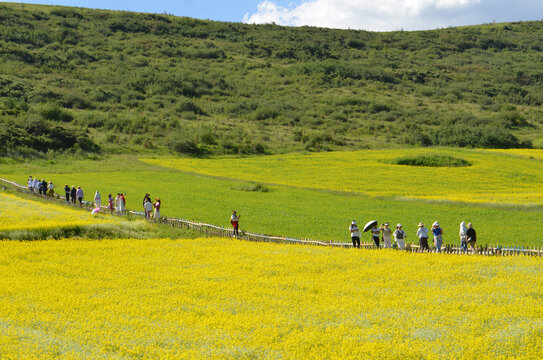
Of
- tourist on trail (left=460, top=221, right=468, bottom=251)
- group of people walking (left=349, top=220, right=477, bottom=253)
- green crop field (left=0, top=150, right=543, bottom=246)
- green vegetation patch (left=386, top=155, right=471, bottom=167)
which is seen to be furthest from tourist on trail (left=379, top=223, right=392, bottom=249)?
green vegetation patch (left=386, top=155, right=471, bottom=167)

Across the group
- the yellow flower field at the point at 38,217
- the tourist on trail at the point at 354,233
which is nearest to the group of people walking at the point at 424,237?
the tourist on trail at the point at 354,233

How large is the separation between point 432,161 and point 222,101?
85.5 meters

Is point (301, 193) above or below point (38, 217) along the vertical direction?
below

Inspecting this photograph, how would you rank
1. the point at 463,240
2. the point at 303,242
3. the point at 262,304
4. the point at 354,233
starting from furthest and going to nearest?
1. the point at 303,242
2. the point at 354,233
3. the point at 463,240
4. the point at 262,304

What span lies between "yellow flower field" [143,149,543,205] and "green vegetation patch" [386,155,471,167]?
1.78 m

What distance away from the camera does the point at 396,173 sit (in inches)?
2677

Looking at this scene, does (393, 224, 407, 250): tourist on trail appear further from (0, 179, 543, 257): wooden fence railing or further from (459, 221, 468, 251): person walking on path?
(459, 221, 468, 251): person walking on path

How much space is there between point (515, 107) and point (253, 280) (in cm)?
14751

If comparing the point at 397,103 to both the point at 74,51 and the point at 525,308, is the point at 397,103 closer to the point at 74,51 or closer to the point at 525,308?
the point at 74,51

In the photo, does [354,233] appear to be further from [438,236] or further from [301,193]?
[301,193]

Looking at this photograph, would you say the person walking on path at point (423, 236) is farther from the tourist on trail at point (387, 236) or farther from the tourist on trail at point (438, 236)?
the tourist on trail at point (387, 236)

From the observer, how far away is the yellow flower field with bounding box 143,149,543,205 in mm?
55062

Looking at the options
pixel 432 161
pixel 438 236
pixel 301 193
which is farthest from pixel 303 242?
pixel 432 161

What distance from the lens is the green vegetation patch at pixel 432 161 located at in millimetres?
72812
